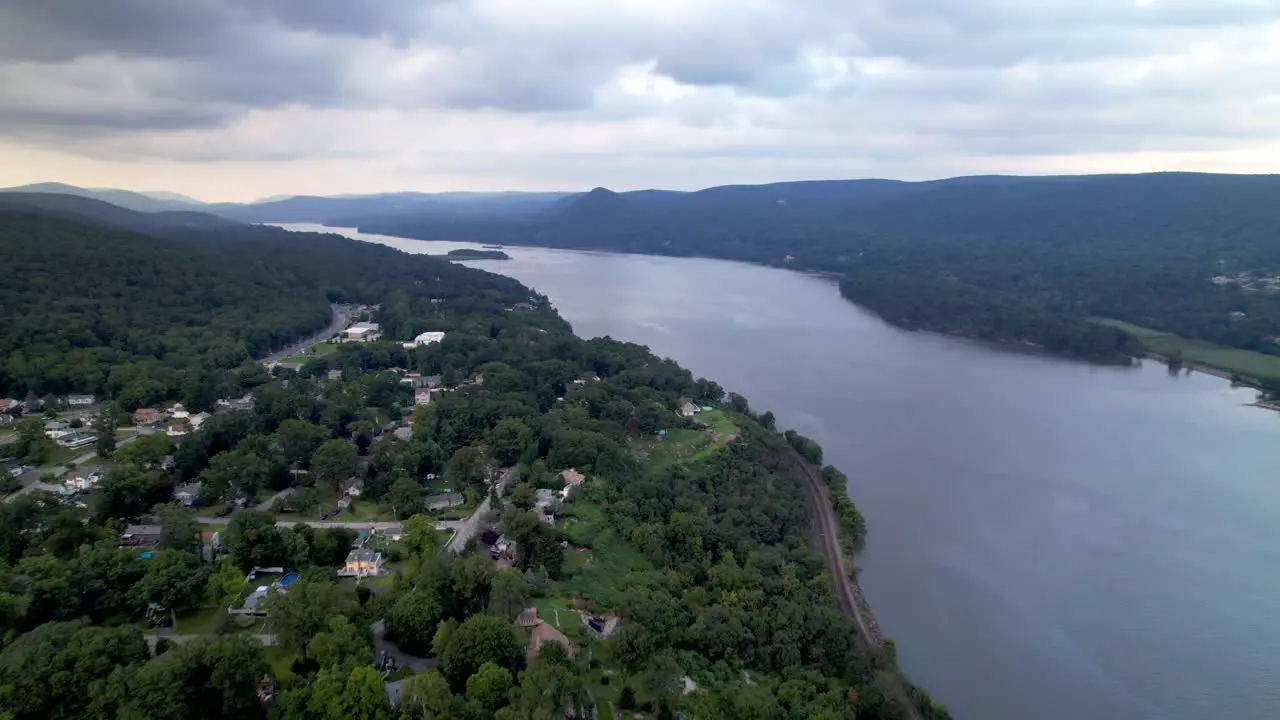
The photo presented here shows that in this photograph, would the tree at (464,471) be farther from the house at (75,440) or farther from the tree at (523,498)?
the house at (75,440)

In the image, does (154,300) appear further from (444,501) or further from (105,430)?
(444,501)

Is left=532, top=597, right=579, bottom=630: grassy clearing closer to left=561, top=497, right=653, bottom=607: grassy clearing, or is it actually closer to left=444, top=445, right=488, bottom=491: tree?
left=561, top=497, right=653, bottom=607: grassy clearing

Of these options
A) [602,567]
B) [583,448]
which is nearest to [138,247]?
[583,448]

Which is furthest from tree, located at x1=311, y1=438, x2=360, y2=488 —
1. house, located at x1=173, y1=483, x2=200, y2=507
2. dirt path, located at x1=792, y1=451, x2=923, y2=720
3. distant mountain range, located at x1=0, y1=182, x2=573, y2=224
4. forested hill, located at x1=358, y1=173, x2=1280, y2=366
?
distant mountain range, located at x1=0, y1=182, x2=573, y2=224

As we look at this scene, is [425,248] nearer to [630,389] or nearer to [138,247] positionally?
[138,247]

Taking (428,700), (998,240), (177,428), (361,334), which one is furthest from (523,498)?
(998,240)
